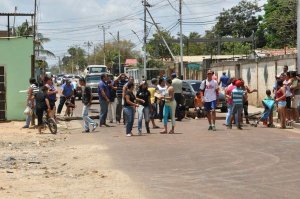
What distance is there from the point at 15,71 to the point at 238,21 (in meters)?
70.3

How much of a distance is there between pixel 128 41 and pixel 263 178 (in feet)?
332

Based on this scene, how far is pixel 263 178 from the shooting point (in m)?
9.95

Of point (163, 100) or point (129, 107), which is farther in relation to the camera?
point (163, 100)

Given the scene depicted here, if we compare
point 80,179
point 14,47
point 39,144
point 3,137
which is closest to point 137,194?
point 80,179

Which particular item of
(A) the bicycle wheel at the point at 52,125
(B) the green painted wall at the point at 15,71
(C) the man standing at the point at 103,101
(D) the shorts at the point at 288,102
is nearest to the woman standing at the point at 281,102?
(D) the shorts at the point at 288,102

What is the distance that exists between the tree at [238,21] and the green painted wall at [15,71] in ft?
221

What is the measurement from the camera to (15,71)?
2378cm

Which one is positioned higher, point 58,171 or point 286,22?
point 286,22

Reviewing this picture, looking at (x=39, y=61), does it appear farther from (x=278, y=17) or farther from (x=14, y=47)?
(x=278, y=17)

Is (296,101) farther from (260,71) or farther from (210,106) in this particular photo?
(260,71)

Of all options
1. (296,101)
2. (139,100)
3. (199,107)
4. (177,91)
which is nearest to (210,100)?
(139,100)

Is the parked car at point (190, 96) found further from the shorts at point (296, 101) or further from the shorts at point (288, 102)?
the shorts at point (288, 102)

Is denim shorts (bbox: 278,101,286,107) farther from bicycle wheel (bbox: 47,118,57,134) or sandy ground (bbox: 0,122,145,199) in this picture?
bicycle wheel (bbox: 47,118,57,134)

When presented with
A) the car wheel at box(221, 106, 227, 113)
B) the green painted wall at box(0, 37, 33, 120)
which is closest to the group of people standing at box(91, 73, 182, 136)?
the green painted wall at box(0, 37, 33, 120)
